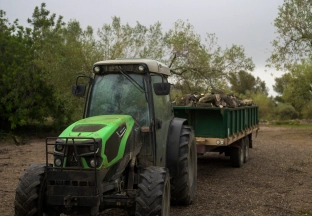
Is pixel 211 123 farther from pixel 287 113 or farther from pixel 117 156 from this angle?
pixel 287 113

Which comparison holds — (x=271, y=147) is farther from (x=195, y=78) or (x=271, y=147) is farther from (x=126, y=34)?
(x=126, y=34)

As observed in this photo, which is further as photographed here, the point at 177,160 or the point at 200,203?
the point at 200,203

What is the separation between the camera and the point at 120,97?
6184mm

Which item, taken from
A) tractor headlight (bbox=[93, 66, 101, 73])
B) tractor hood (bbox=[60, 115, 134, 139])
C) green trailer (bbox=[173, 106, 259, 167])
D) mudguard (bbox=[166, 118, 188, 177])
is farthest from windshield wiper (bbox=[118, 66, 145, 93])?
green trailer (bbox=[173, 106, 259, 167])

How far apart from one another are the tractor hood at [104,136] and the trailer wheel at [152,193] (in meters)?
0.41

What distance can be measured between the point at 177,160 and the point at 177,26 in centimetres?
1294

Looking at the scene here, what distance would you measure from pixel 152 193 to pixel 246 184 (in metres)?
4.53

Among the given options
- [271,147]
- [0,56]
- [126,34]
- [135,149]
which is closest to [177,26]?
[126,34]

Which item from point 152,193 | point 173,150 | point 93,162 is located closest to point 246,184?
point 173,150

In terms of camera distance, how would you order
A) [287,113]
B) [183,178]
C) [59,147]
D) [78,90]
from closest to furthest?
[59,147] < [78,90] < [183,178] < [287,113]

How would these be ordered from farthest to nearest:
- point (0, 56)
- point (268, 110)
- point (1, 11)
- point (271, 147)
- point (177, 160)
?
point (268, 110), point (1, 11), point (0, 56), point (271, 147), point (177, 160)

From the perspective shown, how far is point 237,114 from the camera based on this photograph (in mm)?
10898

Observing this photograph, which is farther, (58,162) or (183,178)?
(183,178)

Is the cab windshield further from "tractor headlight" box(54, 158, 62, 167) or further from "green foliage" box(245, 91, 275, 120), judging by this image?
"green foliage" box(245, 91, 275, 120)
